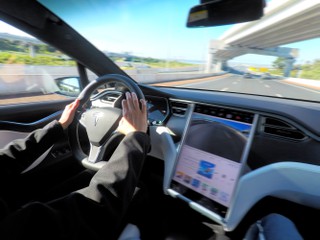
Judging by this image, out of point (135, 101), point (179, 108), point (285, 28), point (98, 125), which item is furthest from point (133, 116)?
point (285, 28)

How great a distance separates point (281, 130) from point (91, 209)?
1693 mm

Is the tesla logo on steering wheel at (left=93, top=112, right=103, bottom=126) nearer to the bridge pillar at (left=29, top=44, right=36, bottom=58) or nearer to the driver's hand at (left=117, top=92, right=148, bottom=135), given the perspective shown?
the driver's hand at (left=117, top=92, right=148, bottom=135)

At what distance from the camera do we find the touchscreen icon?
2.02 meters

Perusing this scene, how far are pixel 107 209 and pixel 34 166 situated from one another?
1.26 meters

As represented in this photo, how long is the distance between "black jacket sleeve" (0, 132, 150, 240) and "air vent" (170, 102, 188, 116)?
4.07ft

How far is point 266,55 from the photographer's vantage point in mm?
2561

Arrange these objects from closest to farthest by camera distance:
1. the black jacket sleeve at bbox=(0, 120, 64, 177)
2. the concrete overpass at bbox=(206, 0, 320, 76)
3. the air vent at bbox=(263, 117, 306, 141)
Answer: the black jacket sleeve at bbox=(0, 120, 64, 177), the air vent at bbox=(263, 117, 306, 141), the concrete overpass at bbox=(206, 0, 320, 76)

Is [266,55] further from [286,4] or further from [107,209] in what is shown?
[107,209]

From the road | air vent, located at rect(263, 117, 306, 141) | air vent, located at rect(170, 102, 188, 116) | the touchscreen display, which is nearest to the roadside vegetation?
air vent, located at rect(170, 102, 188, 116)

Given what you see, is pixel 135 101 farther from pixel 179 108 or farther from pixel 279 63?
pixel 279 63

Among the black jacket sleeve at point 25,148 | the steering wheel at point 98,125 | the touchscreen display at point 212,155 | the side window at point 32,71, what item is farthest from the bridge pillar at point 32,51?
the touchscreen display at point 212,155

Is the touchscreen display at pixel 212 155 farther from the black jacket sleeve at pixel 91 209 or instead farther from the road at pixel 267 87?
the black jacket sleeve at pixel 91 209

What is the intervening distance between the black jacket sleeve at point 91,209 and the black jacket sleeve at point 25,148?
690 mm

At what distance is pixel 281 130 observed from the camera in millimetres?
1916
